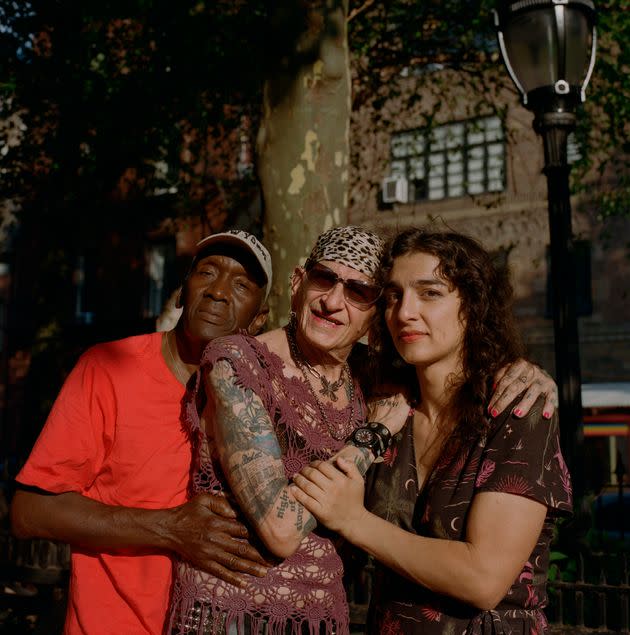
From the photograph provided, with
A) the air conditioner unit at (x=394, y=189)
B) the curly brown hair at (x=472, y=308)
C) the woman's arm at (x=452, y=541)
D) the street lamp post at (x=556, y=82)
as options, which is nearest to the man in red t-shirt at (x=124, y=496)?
Result: the woman's arm at (x=452, y=541)

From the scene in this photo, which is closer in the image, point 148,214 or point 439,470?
point 439,470

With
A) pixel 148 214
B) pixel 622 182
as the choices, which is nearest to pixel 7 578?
pixel 622 182

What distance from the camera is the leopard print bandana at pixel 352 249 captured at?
271 cm

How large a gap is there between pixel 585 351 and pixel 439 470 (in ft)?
54.3

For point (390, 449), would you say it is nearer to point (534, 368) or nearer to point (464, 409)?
point (464, 409)

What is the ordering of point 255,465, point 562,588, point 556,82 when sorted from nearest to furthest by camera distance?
point 255,465 → point 562,588 → point 556,82

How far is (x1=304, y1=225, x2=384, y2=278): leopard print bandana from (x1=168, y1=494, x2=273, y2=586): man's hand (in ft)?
3.20

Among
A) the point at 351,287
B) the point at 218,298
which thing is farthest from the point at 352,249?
the point at 218,298

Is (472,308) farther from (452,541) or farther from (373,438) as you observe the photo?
(452,541)

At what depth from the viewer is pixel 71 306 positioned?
2034cm

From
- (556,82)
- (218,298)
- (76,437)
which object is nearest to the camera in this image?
(76,437)

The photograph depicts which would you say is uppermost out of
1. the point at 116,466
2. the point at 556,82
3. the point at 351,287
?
the point at 556,82

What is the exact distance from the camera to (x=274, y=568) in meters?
2.35

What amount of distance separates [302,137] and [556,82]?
170 centimetres
